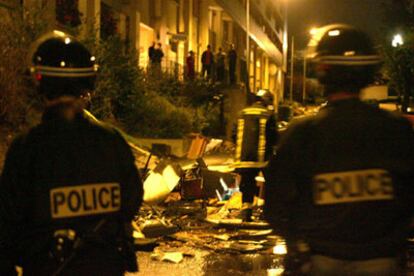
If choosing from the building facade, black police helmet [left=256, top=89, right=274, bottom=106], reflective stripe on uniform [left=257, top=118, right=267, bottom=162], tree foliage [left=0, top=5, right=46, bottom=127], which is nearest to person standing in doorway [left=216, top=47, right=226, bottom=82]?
the building facade

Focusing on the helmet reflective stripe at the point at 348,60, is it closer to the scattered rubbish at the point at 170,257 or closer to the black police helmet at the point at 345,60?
the black police helmet at the point at 345,60

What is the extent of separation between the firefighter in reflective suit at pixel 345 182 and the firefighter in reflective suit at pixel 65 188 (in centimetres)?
73

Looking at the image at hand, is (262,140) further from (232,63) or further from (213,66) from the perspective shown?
(232,63)

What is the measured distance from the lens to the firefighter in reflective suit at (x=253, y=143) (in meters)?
10.1

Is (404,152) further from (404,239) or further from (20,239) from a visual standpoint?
(20,239)

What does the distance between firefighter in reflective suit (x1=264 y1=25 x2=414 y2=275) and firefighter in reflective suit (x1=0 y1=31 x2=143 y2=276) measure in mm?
733

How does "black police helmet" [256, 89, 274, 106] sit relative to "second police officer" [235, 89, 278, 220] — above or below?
above

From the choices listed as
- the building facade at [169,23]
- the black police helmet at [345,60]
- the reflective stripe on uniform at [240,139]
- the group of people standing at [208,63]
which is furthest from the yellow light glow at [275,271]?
the group of people standing at [208,63]

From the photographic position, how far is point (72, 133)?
3.30 meters

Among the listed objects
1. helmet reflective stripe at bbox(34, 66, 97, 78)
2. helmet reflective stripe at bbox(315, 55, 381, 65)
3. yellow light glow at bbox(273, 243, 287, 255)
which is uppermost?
helmet reflective stripe at bbox(315, 55, 381, 65)

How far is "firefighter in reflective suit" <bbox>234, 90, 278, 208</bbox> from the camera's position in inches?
396

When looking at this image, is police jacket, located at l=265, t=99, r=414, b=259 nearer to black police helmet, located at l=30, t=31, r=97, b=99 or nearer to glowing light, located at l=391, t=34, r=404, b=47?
black police helmet, located at l=30, t=31, r=97, b=99

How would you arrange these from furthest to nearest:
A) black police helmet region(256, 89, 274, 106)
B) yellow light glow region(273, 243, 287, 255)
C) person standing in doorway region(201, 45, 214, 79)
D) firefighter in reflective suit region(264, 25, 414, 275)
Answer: person standing in doorway region(201, 45, 214, 79) < black police helmet region(256, 89, 274, 106) < yellow light glow region(273, 243, 287, 255) < firefighter in reflective suit region(264, 25, 414, 275)

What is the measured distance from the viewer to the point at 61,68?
132 inches
